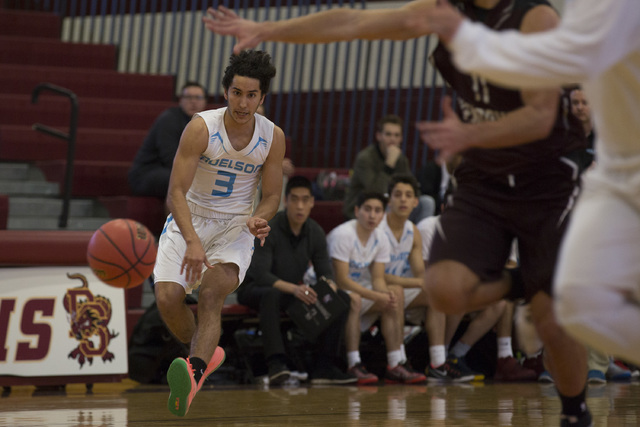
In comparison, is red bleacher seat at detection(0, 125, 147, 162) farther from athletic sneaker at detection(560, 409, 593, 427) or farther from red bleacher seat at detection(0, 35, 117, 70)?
athletic sneaker at detection(560, 409, 593, 427)

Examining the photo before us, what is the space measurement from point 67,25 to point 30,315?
625 cm

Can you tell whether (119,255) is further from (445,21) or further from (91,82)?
(91,82)

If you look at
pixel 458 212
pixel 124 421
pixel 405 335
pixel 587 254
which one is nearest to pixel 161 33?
pixel 405 335

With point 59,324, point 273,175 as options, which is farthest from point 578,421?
point 59,324

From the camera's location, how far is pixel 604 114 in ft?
8.89

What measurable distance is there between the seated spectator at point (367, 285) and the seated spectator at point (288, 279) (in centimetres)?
14

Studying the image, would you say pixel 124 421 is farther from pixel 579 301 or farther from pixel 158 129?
pixel 158 129

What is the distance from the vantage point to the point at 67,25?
11977 mm

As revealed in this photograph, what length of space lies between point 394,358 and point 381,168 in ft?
6.49

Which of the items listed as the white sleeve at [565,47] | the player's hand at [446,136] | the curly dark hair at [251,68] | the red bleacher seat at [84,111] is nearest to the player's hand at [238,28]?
the player's hand at [446,136]

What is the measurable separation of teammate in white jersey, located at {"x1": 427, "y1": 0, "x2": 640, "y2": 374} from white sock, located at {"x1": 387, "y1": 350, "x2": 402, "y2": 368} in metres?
5.01

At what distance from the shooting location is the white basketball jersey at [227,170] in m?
5.11

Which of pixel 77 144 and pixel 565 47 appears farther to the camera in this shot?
pixel 77 144

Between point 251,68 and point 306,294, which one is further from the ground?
point 251,68
